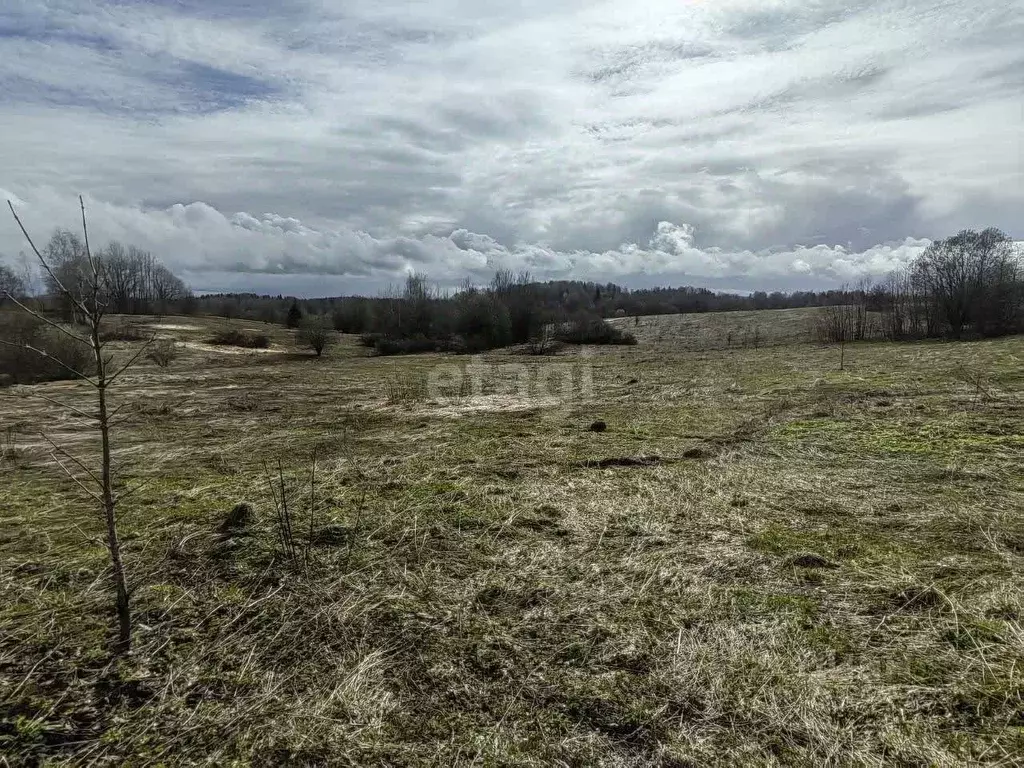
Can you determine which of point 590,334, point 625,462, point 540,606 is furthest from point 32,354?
point 590,334

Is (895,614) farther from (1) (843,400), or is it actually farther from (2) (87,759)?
(1) (843,400)

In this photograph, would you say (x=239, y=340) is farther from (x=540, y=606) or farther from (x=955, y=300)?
(x=955, y=300)

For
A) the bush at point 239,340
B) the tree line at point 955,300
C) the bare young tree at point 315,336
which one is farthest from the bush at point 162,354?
the tree line at point 955,300

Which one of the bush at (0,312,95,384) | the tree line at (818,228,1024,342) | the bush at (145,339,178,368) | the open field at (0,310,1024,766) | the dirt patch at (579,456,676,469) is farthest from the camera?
the tree line at (818,228,1024,342)

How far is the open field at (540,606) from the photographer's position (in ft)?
8.66

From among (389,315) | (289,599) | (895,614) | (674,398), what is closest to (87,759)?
(289,599)

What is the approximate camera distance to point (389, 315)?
150 feet

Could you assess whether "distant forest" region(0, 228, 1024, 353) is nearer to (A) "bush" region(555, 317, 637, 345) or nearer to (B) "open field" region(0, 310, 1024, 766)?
(A) "bush" region(555, 317, 637, 345)

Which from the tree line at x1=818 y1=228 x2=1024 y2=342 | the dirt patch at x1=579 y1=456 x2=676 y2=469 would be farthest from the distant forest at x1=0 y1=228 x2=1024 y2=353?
the dirt patch at x1=579 y1=456 x2=676 y2=469

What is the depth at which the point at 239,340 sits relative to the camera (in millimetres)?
39156

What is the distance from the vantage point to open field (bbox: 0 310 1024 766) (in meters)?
2.64

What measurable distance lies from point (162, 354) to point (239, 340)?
1292 cm

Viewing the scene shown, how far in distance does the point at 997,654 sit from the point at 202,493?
7205mm

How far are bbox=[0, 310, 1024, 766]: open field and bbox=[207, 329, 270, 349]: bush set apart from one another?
3228cm
